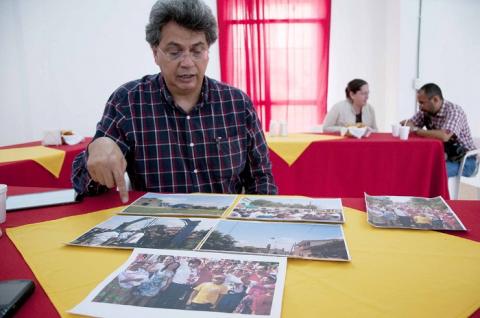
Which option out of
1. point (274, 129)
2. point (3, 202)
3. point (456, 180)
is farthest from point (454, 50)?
point (3, 202)

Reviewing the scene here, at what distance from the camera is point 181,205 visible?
85cm

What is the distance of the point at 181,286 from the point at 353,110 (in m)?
3.25

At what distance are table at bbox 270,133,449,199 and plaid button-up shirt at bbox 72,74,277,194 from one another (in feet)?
4.03

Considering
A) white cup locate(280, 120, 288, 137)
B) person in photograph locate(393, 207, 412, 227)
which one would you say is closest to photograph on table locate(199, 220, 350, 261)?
person in photograph locate(393, 207, 412, 227)

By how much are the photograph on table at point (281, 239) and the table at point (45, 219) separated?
20cm

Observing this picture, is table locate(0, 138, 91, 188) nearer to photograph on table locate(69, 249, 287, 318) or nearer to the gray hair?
the gray hair

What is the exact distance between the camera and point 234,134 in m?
1.27

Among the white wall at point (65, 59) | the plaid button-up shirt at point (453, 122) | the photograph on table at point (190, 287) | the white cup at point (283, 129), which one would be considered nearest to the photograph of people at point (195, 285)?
the photograph on table at point (190, 287)

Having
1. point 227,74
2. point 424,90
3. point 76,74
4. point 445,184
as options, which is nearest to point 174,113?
point 445,184

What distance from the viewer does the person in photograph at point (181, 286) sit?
45cm

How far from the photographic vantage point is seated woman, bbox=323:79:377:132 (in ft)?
10.9

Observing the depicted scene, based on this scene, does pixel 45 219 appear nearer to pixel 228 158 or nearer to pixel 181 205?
pixel 181 205

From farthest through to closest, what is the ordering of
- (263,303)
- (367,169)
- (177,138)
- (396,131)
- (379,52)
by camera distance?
(379,52)
(396,131)
(367,169)
(177,138)
(263,303)

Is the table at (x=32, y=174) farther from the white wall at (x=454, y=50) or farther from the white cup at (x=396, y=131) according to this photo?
the white wall at (x=454, y=50)
